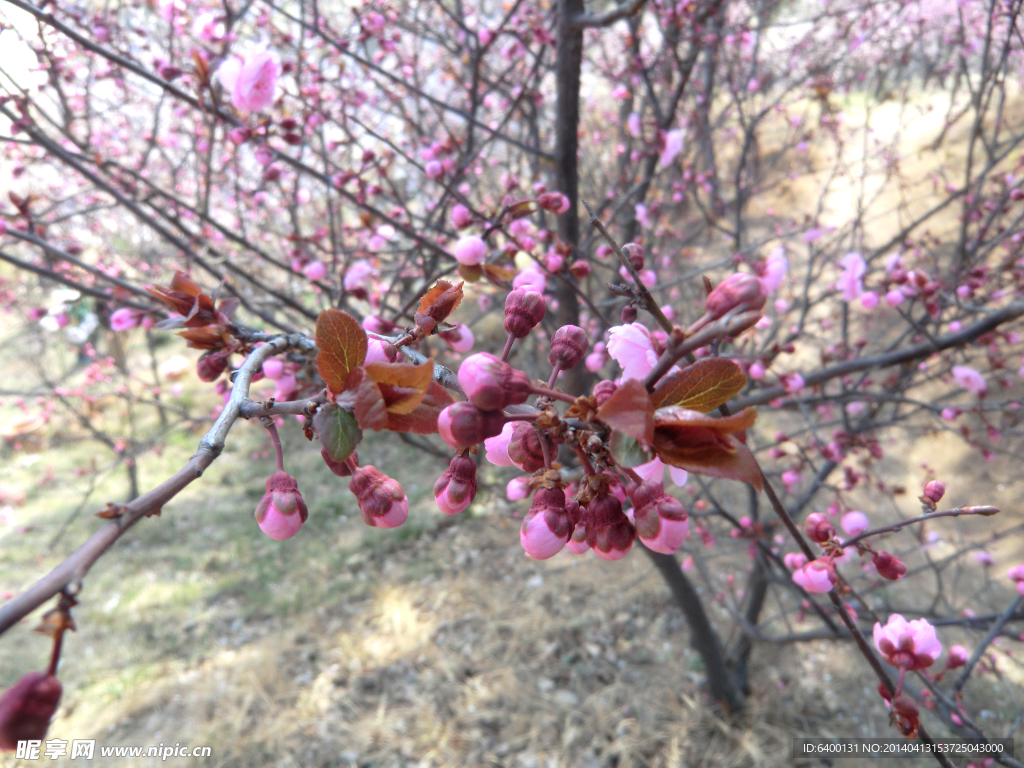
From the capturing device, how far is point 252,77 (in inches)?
56.7

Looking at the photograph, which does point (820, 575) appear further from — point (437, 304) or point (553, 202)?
point (553, 202)

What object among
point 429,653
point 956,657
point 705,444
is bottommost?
point 429,653

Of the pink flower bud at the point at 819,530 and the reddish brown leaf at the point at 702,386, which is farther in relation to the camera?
the pink flower bud at the point at 819,530

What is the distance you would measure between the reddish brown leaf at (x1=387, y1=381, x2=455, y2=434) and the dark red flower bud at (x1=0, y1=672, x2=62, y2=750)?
0.30 meters

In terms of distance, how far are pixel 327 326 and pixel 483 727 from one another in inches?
107

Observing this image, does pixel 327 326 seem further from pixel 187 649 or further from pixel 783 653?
pixel 187 649

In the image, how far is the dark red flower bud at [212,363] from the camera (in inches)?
29.4

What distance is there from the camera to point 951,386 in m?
4.98

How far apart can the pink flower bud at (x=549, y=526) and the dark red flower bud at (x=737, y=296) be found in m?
0.23

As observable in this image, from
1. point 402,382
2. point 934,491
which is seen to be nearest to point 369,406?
point 402,382

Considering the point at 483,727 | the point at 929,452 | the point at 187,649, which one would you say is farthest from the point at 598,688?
the point at 929,452

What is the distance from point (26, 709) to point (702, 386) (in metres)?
0.54

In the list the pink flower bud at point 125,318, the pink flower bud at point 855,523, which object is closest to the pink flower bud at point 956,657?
the pink flower bud at point 855,523

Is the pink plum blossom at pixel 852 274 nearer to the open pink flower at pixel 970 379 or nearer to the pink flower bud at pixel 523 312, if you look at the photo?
the open pink flower at pixel 970 379
